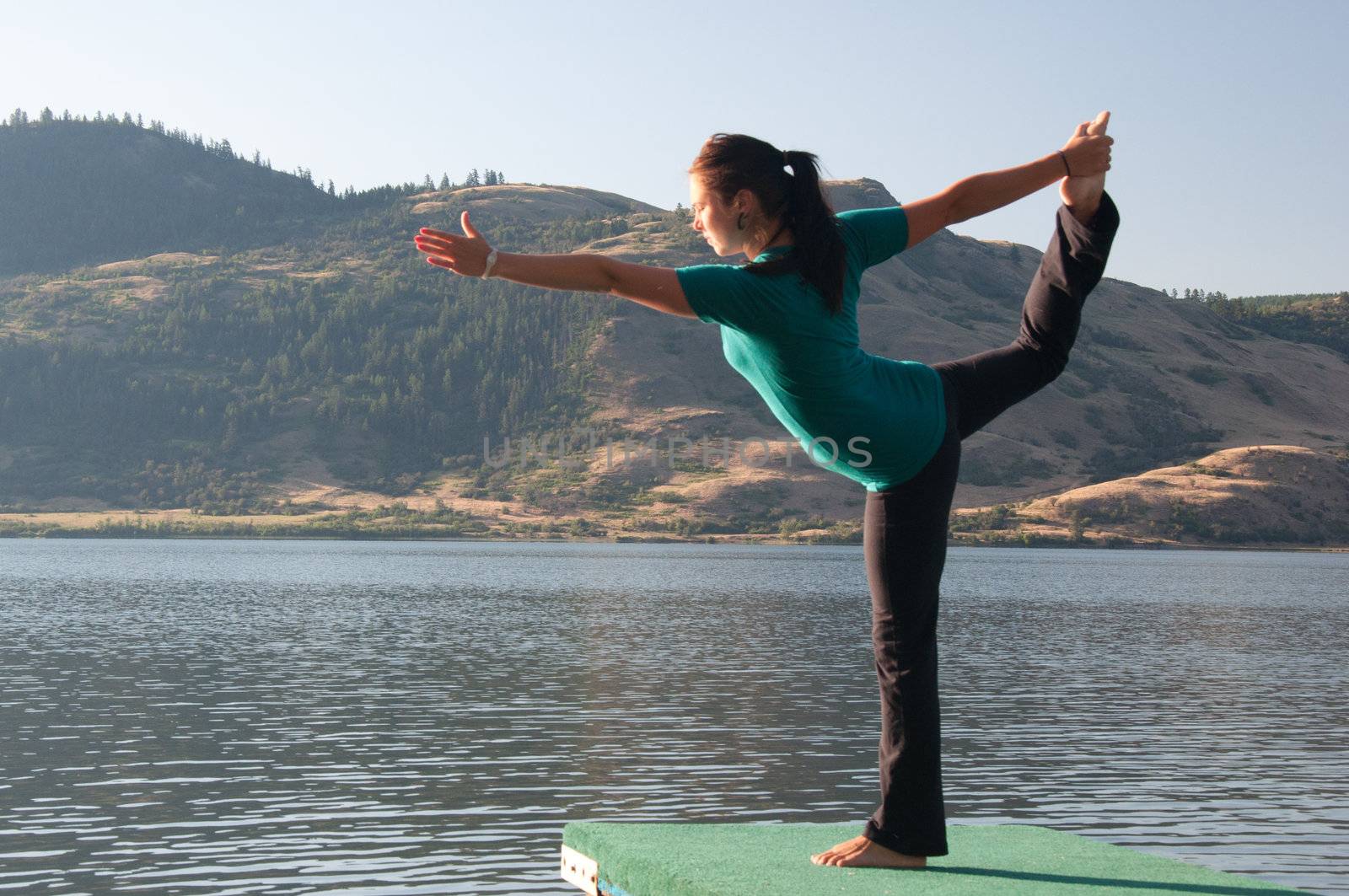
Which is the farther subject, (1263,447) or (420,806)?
(1263,447)

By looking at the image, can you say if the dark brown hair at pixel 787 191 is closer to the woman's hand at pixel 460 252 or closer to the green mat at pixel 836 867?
the woman's hand at pixel 460 252

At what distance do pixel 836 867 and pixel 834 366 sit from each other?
8.06 feet

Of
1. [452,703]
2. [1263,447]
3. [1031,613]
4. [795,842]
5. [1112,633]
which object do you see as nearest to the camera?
[795,842]

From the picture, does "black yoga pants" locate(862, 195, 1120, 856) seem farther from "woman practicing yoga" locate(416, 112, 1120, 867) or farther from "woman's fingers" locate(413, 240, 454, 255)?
"woman's fingers" locate(413, 240, 454, 255)

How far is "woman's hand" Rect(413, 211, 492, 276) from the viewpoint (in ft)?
17.1

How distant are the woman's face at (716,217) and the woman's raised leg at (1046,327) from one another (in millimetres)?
1055

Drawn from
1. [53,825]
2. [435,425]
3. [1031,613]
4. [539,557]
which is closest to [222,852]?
[53,825]

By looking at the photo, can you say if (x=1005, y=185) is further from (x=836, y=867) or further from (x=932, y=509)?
(x=836, y=867)

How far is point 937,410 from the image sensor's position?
19.8 feet

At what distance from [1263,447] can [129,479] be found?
5173 inches

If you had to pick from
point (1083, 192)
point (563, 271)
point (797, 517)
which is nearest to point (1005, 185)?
point (1083, 192)

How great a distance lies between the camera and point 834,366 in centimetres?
561

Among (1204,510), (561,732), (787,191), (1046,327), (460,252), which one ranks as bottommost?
(561,732)

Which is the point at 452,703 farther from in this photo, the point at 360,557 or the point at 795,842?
the point at 360,557
